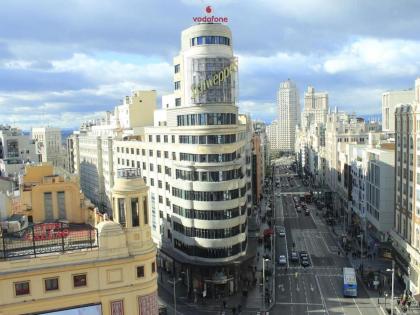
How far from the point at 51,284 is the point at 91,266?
319cm

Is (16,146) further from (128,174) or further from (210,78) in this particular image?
(128,174)

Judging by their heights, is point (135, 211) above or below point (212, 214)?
above

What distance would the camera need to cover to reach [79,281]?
35.8 meters

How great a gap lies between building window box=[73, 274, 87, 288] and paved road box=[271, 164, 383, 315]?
3795 centimetres

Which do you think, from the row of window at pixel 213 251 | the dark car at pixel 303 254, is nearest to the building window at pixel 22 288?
the row of window at pixel 213 251

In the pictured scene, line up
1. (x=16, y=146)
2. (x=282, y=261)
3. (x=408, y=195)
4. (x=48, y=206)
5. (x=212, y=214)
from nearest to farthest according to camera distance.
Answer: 1. (x=48, y=206)
2. (x=212, y=214)
3. (x=408, y=195)
4. (x=282, y=261)
5. (x=16, y=146)

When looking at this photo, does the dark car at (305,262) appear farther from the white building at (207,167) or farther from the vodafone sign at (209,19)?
the vodafone sign at (209,19)

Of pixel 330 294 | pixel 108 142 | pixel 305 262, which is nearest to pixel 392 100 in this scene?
pixel 305 262

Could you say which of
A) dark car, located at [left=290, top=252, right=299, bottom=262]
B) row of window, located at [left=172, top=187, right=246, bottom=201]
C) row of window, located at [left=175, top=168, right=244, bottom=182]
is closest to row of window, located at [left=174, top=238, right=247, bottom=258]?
row of window, located at [left=172, top=187, right=246, bottom=201]

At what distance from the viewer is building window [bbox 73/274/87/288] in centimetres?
3569

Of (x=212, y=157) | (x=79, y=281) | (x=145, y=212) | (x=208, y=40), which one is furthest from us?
(x=208, y=40)

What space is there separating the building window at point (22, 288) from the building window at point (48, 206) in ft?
48.8

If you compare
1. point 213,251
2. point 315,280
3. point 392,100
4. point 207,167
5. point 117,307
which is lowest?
point 315,280

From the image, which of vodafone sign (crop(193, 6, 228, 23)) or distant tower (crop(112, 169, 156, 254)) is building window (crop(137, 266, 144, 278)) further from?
vodafone sign (crop(193, 6, 228, 23))
